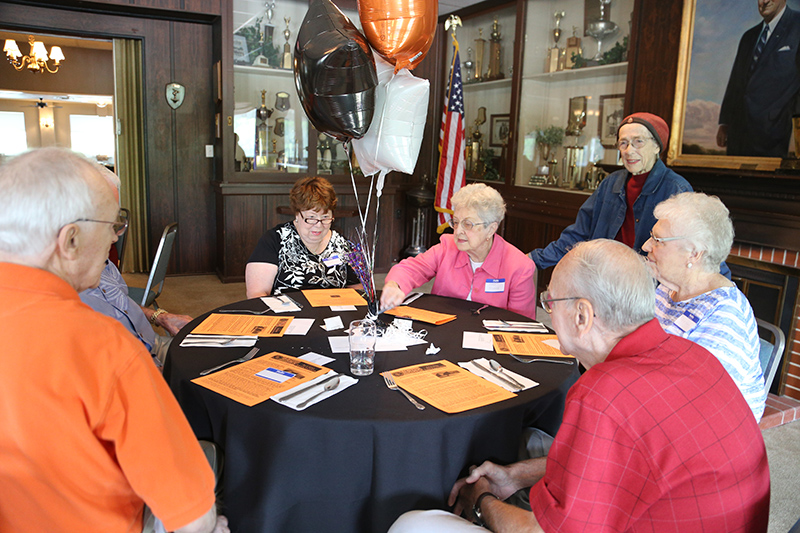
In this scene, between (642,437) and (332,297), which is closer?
(642,437)

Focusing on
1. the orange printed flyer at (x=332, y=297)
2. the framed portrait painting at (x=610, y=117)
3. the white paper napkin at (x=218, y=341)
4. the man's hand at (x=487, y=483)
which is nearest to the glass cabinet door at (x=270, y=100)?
the framed portrait painting at (x=610, y=117)

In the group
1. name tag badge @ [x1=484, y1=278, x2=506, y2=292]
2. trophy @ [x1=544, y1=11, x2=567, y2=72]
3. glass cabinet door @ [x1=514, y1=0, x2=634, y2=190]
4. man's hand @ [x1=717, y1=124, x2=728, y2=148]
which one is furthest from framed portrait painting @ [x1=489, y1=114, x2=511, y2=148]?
name tag badge @ [x1=484, y1=278, x2=506, y2=292]

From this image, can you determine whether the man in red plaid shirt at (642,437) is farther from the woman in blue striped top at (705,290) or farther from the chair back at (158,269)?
the chair back at (158,269)

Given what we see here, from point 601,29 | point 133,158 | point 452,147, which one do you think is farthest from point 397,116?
Answer: point 133,158

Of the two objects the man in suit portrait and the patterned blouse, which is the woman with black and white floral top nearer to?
the patterned blouse

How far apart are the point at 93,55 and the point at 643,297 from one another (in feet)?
33.8

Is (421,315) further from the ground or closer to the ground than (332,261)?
closer to the ground

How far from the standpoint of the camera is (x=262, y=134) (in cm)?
548

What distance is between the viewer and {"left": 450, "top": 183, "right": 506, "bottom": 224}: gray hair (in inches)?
93.4

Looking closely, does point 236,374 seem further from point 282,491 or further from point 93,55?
point 93,55

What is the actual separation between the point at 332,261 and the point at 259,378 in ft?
4.11

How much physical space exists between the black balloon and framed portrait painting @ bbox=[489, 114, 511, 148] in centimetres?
→ 364

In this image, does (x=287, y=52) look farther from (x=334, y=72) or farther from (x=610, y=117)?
(x=334, y=72)

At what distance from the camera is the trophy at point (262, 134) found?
215 inches
